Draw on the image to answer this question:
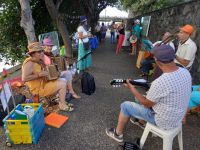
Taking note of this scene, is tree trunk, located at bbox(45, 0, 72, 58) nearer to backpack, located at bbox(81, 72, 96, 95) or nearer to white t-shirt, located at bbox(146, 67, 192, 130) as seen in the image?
backpack, located at bbox(81, 72, 96, 95)

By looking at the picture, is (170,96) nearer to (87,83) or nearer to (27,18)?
(87,83)

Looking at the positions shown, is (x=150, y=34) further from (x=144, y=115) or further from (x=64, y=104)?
(x=144, y=115)

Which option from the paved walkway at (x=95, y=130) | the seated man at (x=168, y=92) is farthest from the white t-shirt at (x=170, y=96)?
the paved walkway at (x=95, y=130)

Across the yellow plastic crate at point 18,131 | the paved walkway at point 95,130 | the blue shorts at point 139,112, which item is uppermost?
the blue shorts at point 139,112

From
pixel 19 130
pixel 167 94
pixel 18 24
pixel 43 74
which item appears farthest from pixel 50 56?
pixel 18 24

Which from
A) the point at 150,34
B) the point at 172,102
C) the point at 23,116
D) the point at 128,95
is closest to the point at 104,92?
the point at 128,95

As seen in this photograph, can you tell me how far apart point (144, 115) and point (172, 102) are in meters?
0.54

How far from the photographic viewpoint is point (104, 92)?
579 centimetres

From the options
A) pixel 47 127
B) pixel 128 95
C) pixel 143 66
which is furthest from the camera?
pixel 143 66

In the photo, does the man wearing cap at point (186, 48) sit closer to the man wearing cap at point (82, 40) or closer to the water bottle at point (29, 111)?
the man wearing cap at point (82, 40)

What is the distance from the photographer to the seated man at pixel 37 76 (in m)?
3.92

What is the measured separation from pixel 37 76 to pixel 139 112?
2.12 m

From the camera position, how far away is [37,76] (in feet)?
13.2

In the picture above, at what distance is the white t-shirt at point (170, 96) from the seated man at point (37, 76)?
224 centimetres
